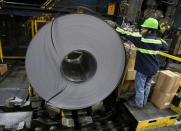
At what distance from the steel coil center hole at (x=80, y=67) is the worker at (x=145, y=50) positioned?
0.64 m

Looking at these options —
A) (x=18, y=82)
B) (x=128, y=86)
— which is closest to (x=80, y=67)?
(x=128, y=86)

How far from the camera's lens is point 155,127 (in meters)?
1.95

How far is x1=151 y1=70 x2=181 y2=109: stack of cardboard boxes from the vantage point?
1929mm

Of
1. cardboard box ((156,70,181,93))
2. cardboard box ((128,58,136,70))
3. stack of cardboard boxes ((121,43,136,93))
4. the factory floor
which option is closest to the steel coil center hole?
stack of cardboard boxes ((121,43,136,93))

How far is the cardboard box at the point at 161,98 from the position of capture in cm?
201

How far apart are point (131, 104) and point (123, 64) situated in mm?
1198

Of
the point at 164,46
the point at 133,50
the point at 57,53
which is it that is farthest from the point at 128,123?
the point at 57,53

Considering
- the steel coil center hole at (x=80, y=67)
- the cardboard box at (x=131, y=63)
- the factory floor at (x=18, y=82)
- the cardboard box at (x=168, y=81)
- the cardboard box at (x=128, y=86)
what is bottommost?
the factory floor at (x=18, y=82)

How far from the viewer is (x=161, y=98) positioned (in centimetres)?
205

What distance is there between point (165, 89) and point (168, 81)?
140mm

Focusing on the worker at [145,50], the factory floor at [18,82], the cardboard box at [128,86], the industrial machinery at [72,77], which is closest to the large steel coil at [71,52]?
the industrial machinery at [72,77]

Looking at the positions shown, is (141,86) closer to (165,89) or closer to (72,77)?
(165,89)

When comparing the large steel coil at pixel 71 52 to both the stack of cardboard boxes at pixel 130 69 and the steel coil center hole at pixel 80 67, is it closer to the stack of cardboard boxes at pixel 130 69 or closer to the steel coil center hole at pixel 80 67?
the steel coil center hole at pixel 80 67

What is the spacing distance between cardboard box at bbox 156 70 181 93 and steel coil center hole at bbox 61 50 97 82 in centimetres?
134
